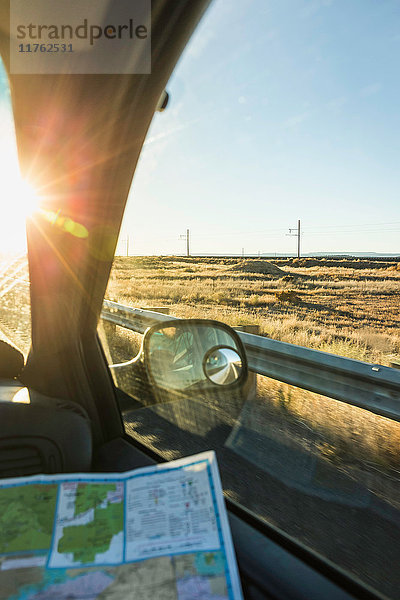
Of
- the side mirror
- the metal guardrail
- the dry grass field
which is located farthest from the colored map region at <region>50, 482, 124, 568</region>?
the metal guardrail

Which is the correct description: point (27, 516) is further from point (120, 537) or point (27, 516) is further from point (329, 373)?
point (329, 373)

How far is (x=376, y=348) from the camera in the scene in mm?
7840

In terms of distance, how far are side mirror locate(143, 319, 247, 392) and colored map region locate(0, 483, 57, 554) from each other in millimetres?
1198

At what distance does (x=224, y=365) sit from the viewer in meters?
2.50

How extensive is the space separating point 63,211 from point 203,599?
5.01 feet

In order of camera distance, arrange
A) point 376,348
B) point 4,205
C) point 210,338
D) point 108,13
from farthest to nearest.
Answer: point 376,348 → point 210,338 → point 4,205 → point 108,13

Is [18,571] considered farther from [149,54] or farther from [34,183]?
[149,54]

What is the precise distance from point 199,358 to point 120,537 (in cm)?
139

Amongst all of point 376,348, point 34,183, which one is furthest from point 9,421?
point 376,348

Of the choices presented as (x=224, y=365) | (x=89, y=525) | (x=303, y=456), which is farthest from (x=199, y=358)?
(x=89, y=525)

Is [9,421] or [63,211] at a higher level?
[63,211]

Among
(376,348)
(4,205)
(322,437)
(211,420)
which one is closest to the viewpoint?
(4,205)

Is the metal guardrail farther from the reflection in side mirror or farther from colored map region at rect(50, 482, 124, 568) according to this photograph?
colored map region at rect(50, 482, 124, 568)

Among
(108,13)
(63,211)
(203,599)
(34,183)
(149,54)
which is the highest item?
(108,13)
